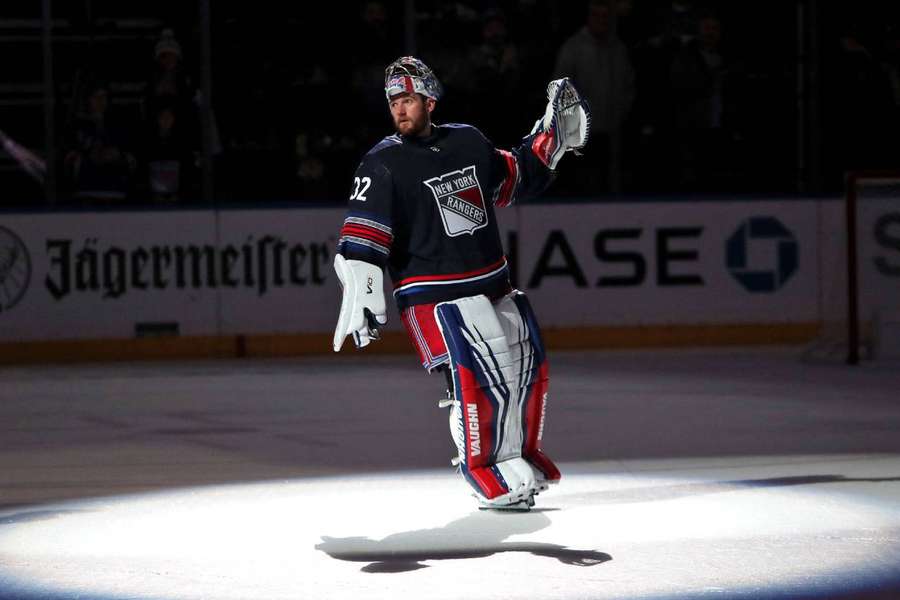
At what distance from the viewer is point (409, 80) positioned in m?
6.71

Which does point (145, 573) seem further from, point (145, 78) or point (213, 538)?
point (145, 78)

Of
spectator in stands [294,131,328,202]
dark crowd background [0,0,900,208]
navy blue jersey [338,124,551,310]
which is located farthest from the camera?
spectator in stands [294,131,328,202]

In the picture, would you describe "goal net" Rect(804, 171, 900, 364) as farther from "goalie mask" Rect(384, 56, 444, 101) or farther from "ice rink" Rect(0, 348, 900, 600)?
"goalie mask" Rect(384, 56, 444, 101)

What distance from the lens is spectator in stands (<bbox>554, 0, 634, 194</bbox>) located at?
13891mm

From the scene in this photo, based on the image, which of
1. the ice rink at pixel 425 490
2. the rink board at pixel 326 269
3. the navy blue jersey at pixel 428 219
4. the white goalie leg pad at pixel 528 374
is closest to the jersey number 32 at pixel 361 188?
the navy blue jersey at pixel 428 219

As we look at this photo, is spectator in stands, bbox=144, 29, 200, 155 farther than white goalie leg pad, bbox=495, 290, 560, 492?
Yes

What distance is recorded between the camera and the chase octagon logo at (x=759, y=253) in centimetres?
1405

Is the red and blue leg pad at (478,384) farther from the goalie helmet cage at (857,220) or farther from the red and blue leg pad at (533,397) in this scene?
the goalie helmet cage at (857,220)

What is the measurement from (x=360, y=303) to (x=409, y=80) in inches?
34.4

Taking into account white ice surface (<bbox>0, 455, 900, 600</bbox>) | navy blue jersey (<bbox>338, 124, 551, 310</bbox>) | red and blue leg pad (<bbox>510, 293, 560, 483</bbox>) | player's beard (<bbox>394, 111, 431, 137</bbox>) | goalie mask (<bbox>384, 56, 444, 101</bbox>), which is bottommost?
white ice surface (<bbox>0, 455, 900, 600</bbox>)

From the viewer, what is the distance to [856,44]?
1406 cm

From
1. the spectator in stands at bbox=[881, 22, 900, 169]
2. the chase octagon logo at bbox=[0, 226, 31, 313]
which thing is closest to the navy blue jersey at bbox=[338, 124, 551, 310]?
the chase octagon logo at bbox=[0, 226, 31, 313]

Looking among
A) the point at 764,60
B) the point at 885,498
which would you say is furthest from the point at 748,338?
the point at 885,498

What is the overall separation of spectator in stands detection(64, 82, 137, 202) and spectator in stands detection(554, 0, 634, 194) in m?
3.41
